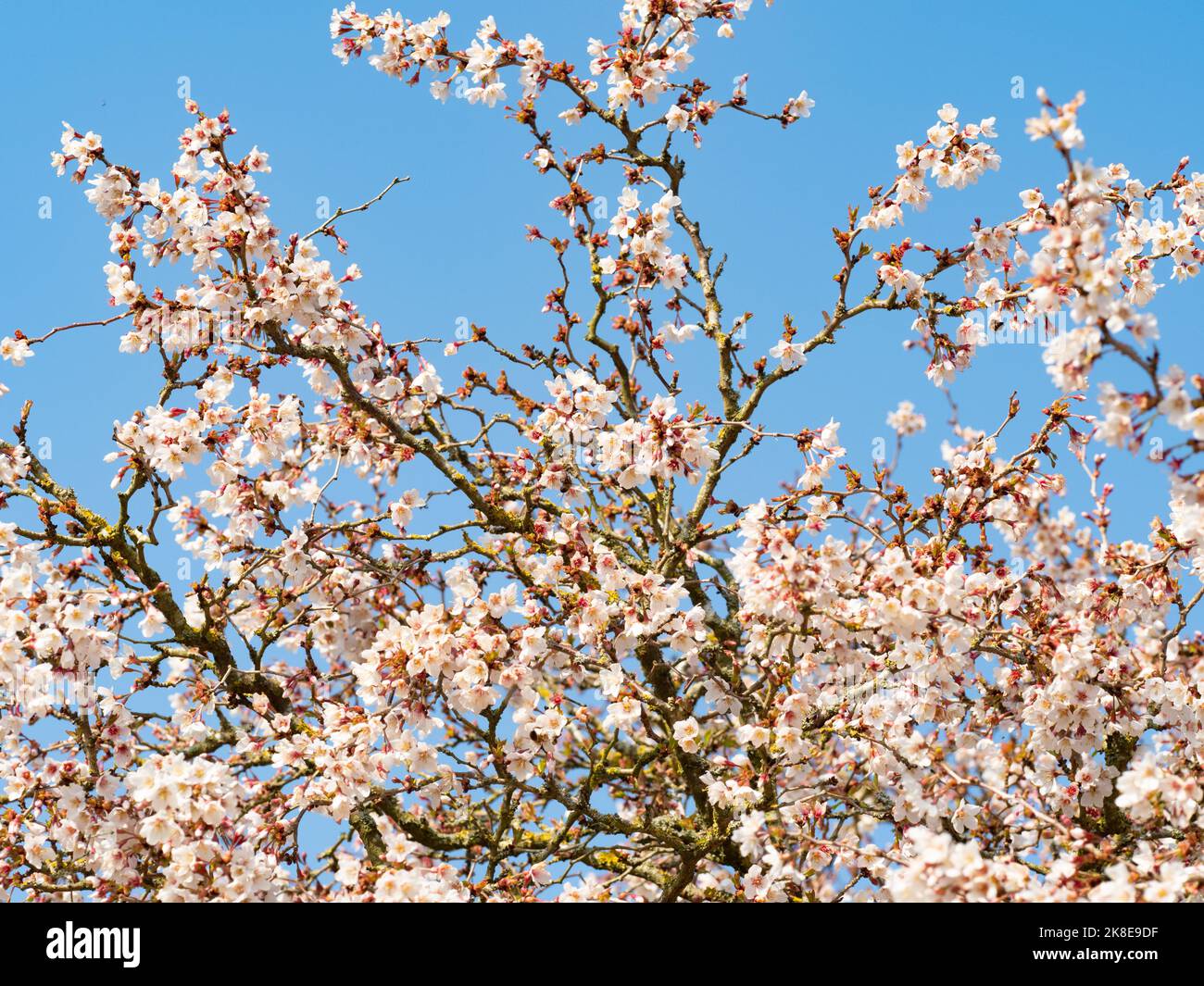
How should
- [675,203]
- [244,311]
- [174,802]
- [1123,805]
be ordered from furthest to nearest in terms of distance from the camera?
[675,203] < [244,311] < [174,802] < [1123,805]

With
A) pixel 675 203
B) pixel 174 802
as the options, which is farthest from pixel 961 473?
pixel 174 802

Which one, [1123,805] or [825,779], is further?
[825,779]

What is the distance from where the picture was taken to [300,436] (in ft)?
23.6

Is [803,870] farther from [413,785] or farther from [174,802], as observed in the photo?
[174,802]

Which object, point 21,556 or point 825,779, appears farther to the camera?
point 825,779

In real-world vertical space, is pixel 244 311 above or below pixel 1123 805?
above

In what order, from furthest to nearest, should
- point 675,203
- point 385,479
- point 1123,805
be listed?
point 385,479 → point 675,203 → point 1123,805

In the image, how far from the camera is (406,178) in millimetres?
7023

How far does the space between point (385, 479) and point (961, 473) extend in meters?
4.51

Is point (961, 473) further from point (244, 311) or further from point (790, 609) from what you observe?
point (244, 311)

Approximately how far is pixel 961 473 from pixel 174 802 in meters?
4.69

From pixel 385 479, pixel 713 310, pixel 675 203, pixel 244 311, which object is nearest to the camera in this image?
pixel 244 311
